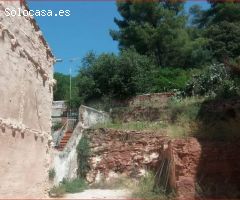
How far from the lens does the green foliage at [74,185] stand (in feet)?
45.7

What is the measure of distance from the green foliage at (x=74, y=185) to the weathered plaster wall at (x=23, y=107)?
262cm

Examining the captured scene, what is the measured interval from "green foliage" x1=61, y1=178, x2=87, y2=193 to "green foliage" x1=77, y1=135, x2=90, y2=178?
55 centimetres

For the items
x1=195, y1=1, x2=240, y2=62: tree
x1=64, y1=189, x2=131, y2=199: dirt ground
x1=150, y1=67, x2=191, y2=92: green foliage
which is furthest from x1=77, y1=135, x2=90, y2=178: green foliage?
x1=195, y1=1, x2=240, y2=62: tree

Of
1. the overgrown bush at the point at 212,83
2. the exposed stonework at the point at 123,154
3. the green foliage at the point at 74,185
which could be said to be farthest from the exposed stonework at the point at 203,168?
the overgrown bush at the point at 212,83

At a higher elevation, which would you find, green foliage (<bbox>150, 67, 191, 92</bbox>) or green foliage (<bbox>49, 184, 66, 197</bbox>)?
green foliage (<bbox>150, 67, 191, 92</bbox>)

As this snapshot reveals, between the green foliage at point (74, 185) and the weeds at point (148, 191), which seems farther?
the green foliage at point (74, 185)

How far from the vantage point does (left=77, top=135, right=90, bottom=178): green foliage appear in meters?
16.3

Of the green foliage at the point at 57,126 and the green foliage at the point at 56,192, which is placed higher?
the green foliage at the point at 57,126

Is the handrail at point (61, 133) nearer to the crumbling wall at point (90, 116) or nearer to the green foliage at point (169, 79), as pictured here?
the crumbling wall at point (90, 116)

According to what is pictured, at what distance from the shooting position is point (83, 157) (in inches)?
647

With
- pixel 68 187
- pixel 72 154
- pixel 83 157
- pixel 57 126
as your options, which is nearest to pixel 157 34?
pixel 57 126

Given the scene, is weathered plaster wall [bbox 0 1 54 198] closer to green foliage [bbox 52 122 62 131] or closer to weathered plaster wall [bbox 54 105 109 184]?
weathered plaster wall [bbox 54 105 109 184]

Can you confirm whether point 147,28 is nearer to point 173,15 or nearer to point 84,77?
point 173,15

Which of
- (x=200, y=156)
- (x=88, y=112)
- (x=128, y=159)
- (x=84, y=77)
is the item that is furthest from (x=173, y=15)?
(x=200, y=156)
